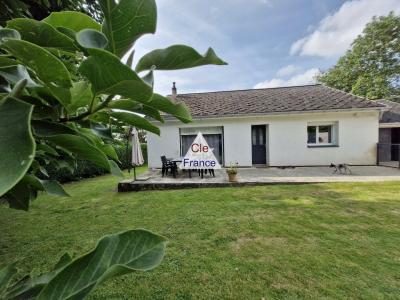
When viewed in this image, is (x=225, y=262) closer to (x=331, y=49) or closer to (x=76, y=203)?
(x=76, y=203)

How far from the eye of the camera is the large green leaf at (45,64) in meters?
0.38

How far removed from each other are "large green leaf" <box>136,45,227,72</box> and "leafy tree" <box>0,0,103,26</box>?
1.05 meters

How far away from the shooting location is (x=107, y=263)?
437 millimetres

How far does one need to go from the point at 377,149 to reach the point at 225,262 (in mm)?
12799

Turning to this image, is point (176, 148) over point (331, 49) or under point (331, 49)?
under

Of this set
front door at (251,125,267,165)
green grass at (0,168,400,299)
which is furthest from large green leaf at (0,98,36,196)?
front door at (251,125,267,165)

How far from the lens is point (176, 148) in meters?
13.4

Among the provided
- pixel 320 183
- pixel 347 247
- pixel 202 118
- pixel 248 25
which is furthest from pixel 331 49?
pixel 347 247

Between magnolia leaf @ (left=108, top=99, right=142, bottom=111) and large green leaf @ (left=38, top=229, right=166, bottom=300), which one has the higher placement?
magnolia leaf @ (left=108, top=99, right=142, bottom=111)

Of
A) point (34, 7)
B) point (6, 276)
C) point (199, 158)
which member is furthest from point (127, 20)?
point (199, 158)

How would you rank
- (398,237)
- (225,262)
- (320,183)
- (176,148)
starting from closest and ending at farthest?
1. (225,262)
2. (398,237)
3. (320,183)
4. (176,148)

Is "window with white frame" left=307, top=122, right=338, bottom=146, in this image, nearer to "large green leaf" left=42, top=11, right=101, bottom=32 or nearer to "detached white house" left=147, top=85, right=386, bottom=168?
"detached white house" left=147, top=85, right=386, bottom=168

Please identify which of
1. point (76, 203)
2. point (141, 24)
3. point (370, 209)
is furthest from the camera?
point (76, 203)

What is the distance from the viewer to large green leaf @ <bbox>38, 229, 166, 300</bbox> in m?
0.39
